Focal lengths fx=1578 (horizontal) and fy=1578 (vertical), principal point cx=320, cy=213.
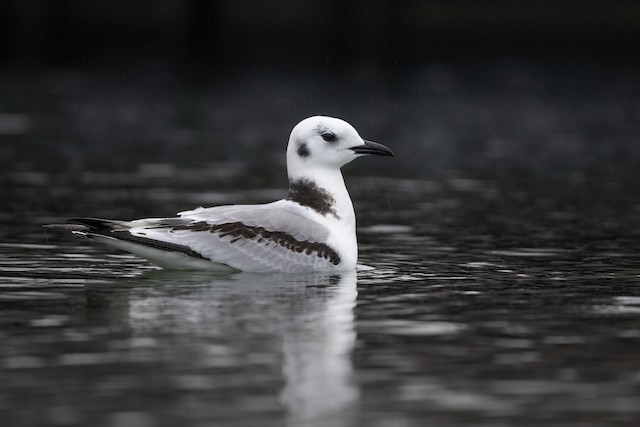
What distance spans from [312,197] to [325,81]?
31.0 meters

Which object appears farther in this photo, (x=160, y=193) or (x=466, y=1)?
(x=466, y=1)

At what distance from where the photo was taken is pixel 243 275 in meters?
14.3

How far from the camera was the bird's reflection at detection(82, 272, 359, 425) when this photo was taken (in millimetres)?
9641

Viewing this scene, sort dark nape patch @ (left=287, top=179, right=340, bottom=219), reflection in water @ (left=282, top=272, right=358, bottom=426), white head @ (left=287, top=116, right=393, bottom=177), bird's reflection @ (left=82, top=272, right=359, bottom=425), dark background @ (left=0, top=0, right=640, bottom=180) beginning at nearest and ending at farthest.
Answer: reflection in water @ (left=282, top=272, right=358, bottom=426), bird's reflection @ (left=82, top=272, right=359, bottom=425), dark nape patch @ (left=287, top=179, right=340, bottom=219), white head @ (left=287, top=116, right=393, bottom=177), dark background @ (left=0, top=0, right=640, bottom=180)

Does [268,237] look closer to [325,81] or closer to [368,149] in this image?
[368,149]

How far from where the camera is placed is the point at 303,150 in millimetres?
15039

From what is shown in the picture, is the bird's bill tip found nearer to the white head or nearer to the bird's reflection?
the white head

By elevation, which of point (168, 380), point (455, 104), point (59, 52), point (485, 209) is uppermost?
point (59, 52)

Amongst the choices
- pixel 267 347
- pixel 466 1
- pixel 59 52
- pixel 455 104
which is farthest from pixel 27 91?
pixel 267 347

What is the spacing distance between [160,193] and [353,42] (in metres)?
37.0

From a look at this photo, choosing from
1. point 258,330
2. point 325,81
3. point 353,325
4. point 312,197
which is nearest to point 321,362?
point 258,330

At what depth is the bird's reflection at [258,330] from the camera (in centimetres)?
964

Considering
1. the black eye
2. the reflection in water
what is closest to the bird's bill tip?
the black eye

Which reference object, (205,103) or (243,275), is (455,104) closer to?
(205,103)
